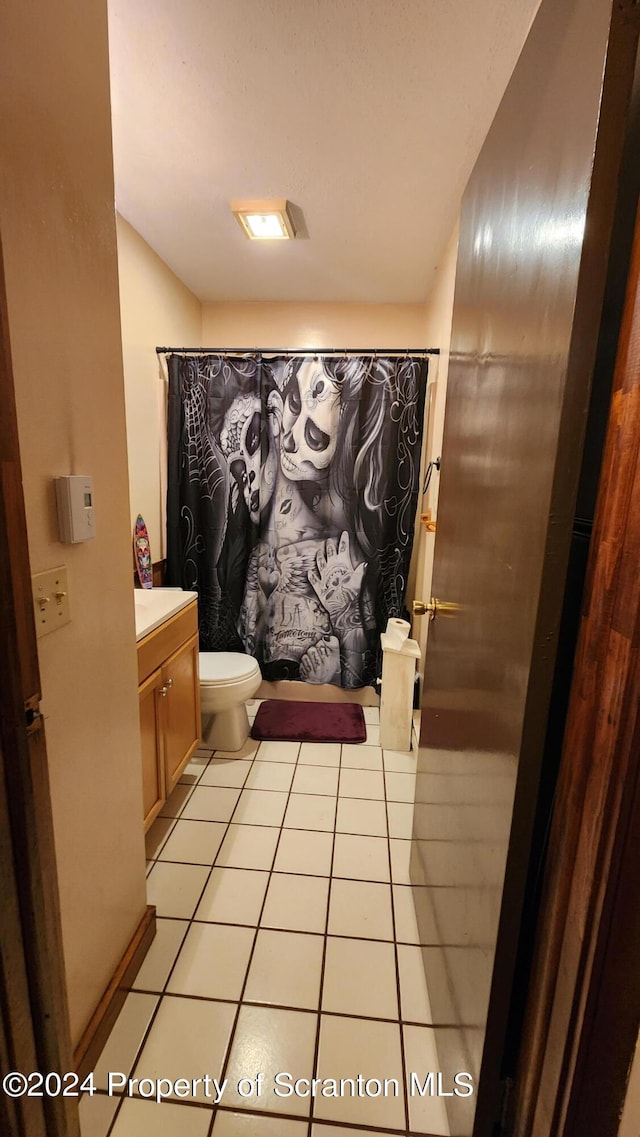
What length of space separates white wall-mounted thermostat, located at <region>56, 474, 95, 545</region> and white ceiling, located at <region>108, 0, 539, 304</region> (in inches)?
46.0

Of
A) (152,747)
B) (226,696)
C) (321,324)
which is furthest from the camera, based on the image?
(321,324)

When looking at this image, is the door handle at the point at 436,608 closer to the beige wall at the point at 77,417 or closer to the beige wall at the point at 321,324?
the beige wall at the point at 77,417

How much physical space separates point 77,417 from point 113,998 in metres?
1.37

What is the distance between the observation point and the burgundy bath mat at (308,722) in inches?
94.1

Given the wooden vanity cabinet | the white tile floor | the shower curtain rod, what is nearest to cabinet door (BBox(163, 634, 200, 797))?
the wooden vanity cabinet

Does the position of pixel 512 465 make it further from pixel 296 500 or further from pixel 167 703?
pixel 296 500

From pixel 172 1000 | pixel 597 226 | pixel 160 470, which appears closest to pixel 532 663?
pixel 597 226

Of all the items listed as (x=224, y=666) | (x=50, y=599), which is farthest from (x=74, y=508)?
(x=224, y=666)

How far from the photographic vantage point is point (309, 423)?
2.47 m

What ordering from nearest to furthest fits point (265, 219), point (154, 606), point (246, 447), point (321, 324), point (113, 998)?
point (113, 998) < point (154, 606) < point (265, 219) < point (246, 447) < point (321, 324)

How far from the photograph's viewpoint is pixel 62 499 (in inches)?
35.4

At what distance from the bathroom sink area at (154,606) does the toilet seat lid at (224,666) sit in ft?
1.45

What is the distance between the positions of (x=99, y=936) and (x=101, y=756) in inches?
16.9

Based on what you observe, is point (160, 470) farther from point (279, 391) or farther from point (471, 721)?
Answer: point (471, 721)
